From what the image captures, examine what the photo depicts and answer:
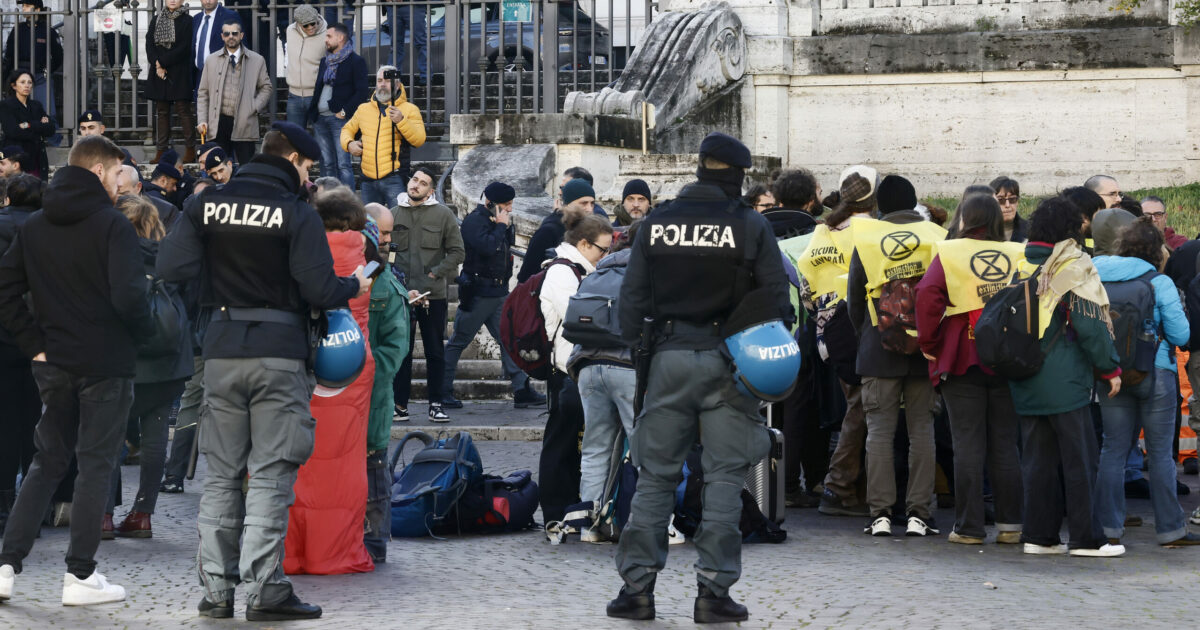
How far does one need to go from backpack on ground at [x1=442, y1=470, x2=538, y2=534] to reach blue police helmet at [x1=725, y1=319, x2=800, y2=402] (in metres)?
2.50

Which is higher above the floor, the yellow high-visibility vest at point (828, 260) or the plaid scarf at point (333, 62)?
the plaid scarf at point (333, 62)

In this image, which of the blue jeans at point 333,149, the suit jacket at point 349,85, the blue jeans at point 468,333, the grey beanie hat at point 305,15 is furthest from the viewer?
the grey beanie hat at point 305,15

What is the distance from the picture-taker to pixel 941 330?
8.05 metres

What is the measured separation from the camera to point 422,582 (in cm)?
704

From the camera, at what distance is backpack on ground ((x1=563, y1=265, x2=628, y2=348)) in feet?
25.1

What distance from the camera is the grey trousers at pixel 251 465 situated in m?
6.16

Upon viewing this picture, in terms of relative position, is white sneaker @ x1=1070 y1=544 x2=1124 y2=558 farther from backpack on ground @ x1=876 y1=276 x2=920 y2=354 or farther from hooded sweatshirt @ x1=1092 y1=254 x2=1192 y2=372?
backpack on ground @ x1=876 y1=276 x2=920 y2=354

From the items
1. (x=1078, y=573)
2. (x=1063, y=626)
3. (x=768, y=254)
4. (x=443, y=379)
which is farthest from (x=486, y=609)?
(x=443, y=379)

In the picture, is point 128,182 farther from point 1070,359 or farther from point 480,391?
point 1070,359

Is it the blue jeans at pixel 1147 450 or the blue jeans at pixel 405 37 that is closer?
the blue jeans at pixel 1147 450

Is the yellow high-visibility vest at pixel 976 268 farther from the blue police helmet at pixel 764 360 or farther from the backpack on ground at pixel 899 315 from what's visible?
the blue police helmet at pixel 764 360

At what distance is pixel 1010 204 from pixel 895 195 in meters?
2.08

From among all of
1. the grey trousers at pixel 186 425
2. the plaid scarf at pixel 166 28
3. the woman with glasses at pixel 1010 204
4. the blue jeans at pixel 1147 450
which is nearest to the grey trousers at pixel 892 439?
the blue jeans at pixel 1147 450

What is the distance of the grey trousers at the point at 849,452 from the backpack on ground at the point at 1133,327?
1399mm
